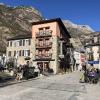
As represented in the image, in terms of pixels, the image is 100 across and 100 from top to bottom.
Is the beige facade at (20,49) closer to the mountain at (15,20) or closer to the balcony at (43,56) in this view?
the balcony at (43,56)

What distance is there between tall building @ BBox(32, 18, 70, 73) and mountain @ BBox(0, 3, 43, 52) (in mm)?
23130

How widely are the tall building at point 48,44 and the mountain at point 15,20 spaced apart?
23.1 meters

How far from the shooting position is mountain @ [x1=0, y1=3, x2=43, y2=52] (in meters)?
93.9

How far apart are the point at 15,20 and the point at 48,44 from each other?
60.1m

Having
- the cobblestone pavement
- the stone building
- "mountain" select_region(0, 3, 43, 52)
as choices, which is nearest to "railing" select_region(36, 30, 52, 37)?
the stone building

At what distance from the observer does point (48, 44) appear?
56906 mm

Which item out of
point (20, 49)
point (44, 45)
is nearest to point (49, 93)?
point (44, 45)

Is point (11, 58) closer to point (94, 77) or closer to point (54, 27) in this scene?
point (54, 27)

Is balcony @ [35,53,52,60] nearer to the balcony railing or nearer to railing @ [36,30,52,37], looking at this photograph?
the balcony railing

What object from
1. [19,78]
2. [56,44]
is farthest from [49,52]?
[19,78]

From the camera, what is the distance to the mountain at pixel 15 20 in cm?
9394

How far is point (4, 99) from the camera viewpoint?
17328 mm

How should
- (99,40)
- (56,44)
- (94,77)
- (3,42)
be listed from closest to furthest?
(94,77) < (56,44) < (99,40) < (3,42)

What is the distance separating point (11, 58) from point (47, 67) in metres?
13.8
